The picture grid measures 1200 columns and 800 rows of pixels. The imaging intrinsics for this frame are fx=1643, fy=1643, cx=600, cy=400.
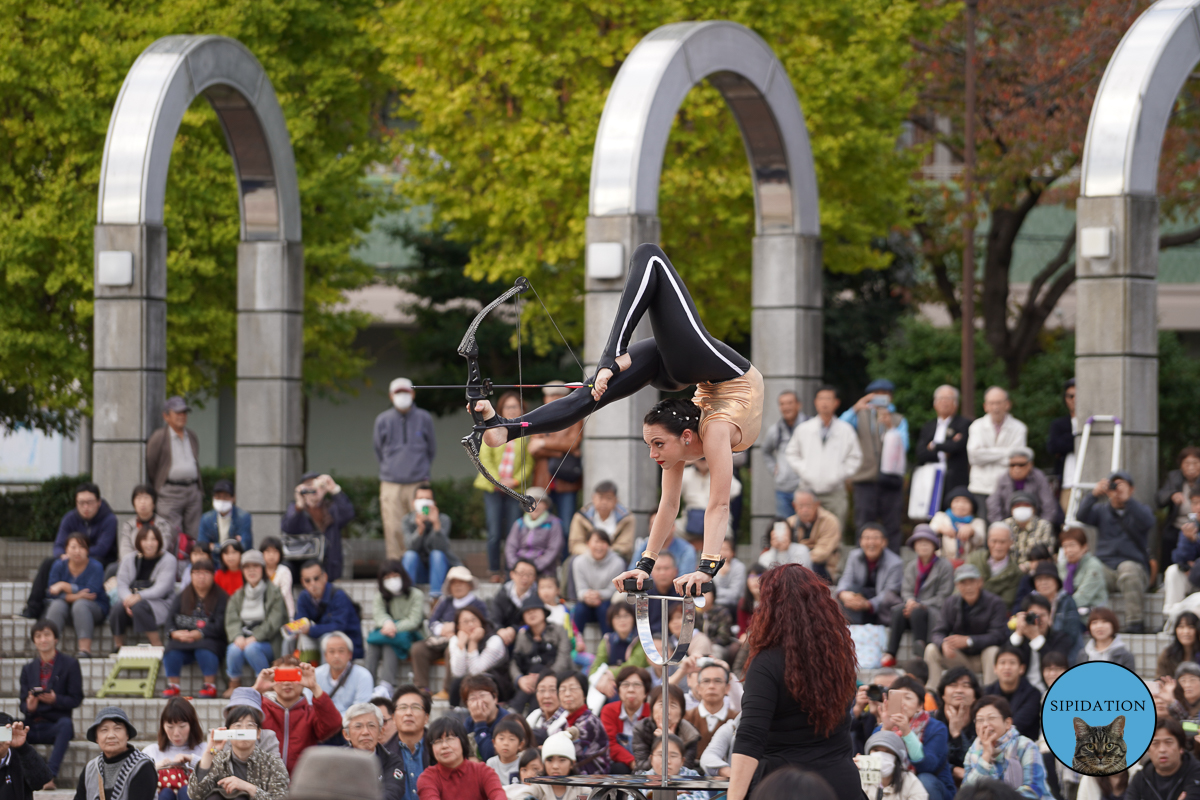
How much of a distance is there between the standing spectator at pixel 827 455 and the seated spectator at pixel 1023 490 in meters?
1.34

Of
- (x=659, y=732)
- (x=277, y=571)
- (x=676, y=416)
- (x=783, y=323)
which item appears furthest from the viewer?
(x=783, y=323)

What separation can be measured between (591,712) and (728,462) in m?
3.87

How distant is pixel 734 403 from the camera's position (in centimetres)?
724

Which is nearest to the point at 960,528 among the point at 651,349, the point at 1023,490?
the point at 1023,490

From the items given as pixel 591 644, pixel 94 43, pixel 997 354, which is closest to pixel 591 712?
pixel 591 644

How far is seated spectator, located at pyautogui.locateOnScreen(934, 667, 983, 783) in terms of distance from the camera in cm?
1027

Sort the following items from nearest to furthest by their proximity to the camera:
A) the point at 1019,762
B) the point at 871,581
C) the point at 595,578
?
the point at 1019,762 → the point at 871,581 → the point at 595,578

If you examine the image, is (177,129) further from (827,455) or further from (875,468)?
(875,468)

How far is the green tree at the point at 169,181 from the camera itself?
20359mm

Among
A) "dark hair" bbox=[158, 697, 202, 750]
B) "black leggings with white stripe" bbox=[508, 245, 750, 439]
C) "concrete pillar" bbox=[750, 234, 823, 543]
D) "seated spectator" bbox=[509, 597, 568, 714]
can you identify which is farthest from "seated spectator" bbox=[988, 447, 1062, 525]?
"black leggings with white stripe" bbox=[508, 245, 750, 439]

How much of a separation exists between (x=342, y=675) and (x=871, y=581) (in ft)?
13.5

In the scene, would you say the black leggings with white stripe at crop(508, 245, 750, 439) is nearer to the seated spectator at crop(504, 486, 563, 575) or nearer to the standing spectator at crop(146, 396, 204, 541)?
the seated spectator at crop(504, 486, 563, 575)

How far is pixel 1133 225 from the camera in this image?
1394cm

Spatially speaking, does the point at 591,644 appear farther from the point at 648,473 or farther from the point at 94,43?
the point at 94,43
